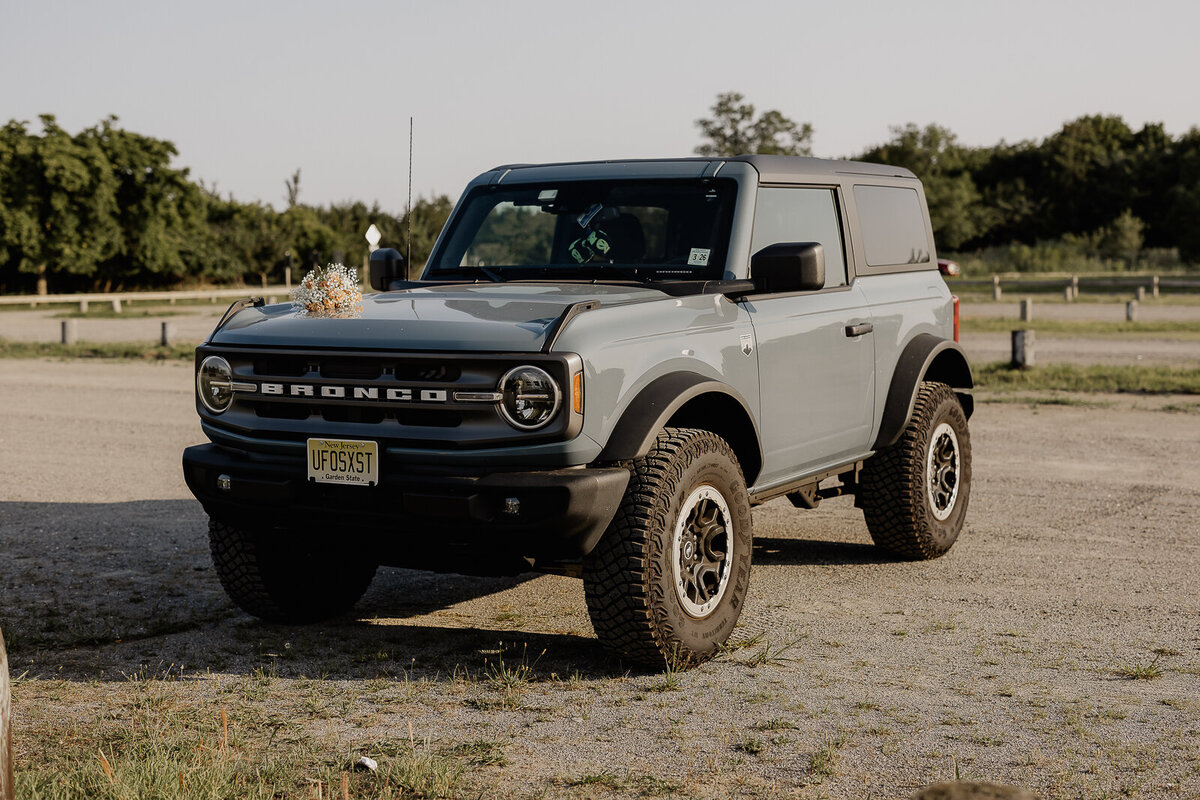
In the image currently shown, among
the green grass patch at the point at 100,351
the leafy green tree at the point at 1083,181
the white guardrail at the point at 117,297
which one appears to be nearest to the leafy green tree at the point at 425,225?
the white guardrail at the point at 117,297

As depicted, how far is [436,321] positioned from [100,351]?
829 inches

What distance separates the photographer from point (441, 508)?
4.83 metres

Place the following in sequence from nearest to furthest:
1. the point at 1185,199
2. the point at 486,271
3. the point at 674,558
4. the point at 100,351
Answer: the point at 674,558 → the point at 486,271 → the point at 100,351 → the point at 1185,199

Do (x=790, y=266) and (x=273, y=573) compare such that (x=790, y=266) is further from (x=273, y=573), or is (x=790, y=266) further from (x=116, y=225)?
(x=116, y=225)

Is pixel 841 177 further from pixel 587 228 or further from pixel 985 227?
pixel 985 227

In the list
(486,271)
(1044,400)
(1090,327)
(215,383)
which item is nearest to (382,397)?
(215,383)

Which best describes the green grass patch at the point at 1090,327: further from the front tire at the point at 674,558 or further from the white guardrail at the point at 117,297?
the front tire at the point at 674,558

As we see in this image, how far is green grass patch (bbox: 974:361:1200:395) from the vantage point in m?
16.8

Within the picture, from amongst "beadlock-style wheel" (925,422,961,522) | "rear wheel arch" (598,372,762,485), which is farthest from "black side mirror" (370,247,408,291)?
"beadlock-style wheel" (925,422,961,522)

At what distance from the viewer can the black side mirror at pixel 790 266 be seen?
5.74m

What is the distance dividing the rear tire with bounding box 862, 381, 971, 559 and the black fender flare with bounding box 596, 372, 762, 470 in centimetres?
222

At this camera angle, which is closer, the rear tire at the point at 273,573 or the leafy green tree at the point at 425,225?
the rear tire at the point at 273,573

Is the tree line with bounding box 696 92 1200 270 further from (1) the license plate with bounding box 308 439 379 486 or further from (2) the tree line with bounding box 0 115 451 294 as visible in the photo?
(1) the license plate with bounding box 308 439 379 486

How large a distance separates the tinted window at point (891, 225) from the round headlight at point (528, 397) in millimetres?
3049
